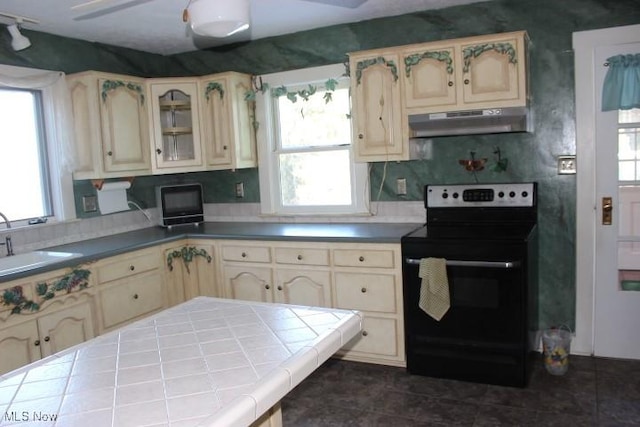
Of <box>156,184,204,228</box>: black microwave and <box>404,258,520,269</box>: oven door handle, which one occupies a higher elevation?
<box>156,184,204,228</box>: black microwave

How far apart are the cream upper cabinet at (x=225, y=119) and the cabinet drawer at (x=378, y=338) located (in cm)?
158

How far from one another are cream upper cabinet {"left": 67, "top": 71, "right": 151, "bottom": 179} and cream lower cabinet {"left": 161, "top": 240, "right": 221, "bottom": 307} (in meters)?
0.69

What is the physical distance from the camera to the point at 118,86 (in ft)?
12.4

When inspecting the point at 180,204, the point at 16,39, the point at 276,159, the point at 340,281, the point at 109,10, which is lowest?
the point at 340,281

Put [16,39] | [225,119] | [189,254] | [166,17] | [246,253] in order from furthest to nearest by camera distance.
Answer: [225,119] → [189,254] → [246,253] → [166,17] → [16,39]

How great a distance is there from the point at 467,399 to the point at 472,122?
1606 mm

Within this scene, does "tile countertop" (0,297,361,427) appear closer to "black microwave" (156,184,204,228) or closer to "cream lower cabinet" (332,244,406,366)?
"cream lower cabinet" (332,244,406,366)

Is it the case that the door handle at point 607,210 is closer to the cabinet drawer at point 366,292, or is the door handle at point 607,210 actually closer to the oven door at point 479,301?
the oven door at point 479,301

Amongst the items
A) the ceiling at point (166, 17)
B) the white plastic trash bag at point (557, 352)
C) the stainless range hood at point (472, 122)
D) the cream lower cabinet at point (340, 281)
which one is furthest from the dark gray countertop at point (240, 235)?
the ceiling at point (166, 17)

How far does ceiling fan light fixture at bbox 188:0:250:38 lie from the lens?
1.75 m

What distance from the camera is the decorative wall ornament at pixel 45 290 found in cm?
276

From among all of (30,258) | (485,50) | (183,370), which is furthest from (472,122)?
(30,258)

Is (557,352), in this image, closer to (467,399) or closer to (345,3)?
(467,399)

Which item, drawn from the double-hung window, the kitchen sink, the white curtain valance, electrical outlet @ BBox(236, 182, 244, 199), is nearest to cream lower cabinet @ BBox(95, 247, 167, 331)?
the kitchen sink
